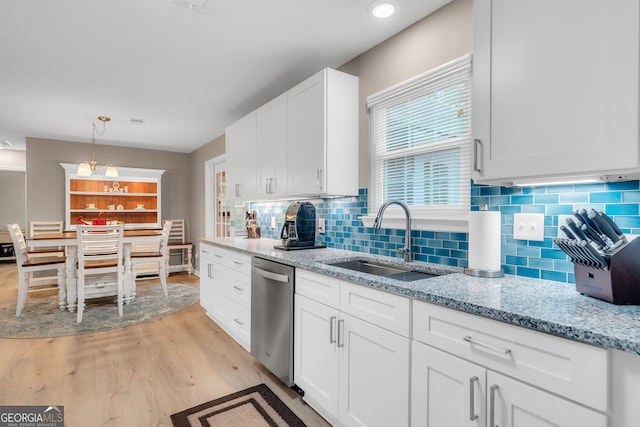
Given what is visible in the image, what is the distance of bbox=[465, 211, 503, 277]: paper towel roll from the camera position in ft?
5.07

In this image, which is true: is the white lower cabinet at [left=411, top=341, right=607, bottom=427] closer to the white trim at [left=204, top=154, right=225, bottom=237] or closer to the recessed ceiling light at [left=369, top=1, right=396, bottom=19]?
the recessed ceiling light at [left=369, top=1, right=396, bottom=19]

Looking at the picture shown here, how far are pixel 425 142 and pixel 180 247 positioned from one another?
5.18m

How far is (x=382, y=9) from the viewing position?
1977 mm

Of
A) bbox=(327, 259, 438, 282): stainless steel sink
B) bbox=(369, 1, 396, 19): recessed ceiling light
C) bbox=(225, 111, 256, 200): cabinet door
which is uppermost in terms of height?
bbox=(369, 1, 396, 19): recessed ceiling light

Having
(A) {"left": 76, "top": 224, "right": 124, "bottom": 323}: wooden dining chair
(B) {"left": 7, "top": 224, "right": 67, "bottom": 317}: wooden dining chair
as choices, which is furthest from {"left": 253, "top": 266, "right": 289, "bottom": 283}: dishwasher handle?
(B) {"left": 7, "top": 224, "right": 67, "bottom": 317}: wooden dining chair

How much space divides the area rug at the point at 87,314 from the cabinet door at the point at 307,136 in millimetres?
2436

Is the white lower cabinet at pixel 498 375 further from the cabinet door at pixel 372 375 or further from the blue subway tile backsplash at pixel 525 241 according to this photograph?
the blue subway tile backsplash at pixel 525 241

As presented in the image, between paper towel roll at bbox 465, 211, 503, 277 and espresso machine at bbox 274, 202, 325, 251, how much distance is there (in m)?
1.41

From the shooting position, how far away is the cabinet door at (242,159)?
3355mm

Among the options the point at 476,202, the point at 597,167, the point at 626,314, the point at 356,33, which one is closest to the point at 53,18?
the point at 356,33

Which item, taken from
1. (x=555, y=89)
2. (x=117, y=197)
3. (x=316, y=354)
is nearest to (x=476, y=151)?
(x=555, y=89)

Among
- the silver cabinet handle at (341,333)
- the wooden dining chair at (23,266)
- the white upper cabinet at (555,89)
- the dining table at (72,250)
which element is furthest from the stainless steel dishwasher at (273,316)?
the wooden dining chair at (23,266)

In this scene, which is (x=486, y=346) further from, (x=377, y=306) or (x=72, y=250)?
(x=72, y=250)

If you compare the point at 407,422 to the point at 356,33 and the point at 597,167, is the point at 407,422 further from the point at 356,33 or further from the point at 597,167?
the point at 356,33
